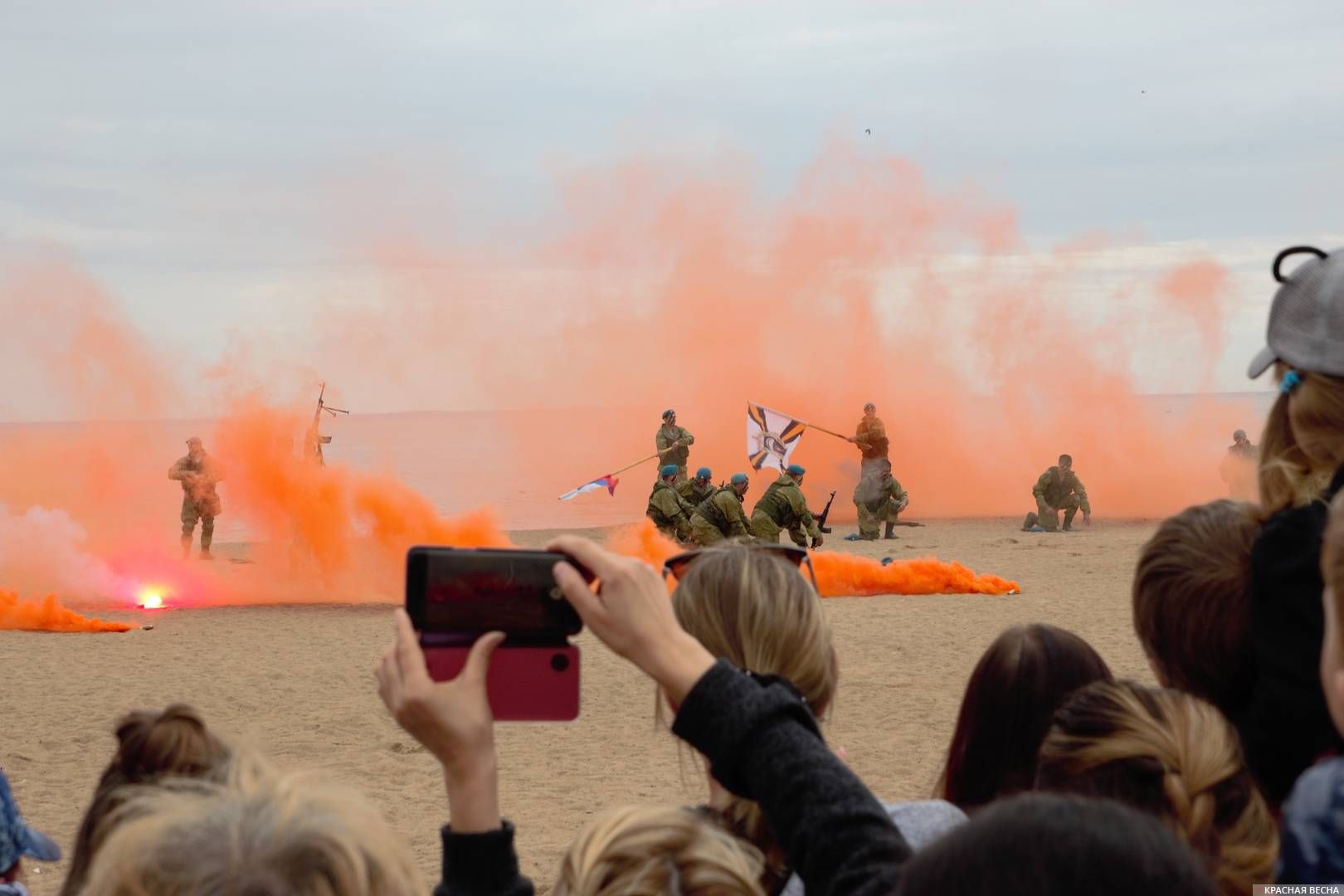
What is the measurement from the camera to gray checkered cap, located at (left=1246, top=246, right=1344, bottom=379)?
2375 millimetres

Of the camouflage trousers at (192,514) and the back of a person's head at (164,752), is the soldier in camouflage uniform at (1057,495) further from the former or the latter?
the back of a person's head at (164,752)

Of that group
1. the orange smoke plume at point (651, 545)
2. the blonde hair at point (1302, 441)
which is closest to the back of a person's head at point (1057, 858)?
the blonde hair at point (1302, 441)

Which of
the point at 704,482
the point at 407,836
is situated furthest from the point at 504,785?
the point at 704,482

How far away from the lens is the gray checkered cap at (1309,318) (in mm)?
2375

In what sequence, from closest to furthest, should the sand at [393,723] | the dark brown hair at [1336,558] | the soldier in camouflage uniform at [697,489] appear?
the dark brown hair at [1336,558]
the sand at [393,723]
the soldier in camouflage uniform at [697,489]

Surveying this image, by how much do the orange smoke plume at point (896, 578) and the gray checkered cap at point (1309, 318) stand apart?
1455 centimetres

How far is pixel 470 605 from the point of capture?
197 cm

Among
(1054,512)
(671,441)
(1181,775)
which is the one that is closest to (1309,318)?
(1181,775)

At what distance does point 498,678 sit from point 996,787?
123 cm

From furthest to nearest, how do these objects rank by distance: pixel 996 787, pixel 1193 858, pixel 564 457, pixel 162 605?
pixel 564 457, pixel 162 605, pixel 996 787, pixel 1193 858

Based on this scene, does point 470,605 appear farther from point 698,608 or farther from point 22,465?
point 22,465

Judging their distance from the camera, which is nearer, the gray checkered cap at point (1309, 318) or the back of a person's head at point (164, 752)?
the gray checkered cap at point (1309, 318)

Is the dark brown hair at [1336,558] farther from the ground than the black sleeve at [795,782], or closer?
farther from the ground

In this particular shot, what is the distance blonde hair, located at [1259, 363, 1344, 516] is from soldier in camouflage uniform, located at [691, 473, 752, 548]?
1486 cm
